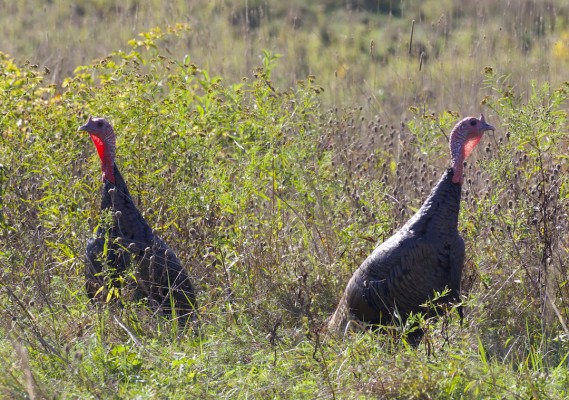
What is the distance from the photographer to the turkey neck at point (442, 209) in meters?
4.94

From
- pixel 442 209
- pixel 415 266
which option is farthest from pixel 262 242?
pixel 442 209

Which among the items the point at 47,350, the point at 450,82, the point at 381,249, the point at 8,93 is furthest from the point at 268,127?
the point at 450,82

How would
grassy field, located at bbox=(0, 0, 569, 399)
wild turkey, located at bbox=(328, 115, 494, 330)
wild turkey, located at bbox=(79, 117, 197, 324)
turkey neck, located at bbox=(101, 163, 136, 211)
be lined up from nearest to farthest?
grassy field, located at bbox=(0, 0, 569, 399)
wild turkey, located at bbox=(328, 115, 494, 330)
wild turkey, located at bbox=(79, 117, 197, 324)
turkey neck, located at bbox=(101, 163, 136, 211)

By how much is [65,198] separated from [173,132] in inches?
30.7

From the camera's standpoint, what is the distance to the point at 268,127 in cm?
534

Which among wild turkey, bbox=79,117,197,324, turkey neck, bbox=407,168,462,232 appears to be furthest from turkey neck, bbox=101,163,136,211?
turkey neck, bbox=407,168,462,232

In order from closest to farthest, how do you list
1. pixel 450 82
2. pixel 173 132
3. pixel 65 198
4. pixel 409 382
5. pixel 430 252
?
pixel 409 382 → pixel 430 252 → pixel 65 198 → pixel 173 132 → pixel 450 82

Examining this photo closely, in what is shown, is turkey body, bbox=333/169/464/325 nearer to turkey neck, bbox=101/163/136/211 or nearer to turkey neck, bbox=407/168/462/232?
turkey neck, bbox=407/168/462/232

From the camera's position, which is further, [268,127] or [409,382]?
[268,127]

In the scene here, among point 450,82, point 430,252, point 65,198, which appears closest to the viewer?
point 430,252

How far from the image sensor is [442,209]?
4945 millimetres

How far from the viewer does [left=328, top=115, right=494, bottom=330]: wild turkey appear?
4910 millimetres

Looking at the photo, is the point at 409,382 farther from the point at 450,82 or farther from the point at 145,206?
the point at 450,82

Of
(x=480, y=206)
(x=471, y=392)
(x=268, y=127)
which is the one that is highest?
(x=268, y=127)
